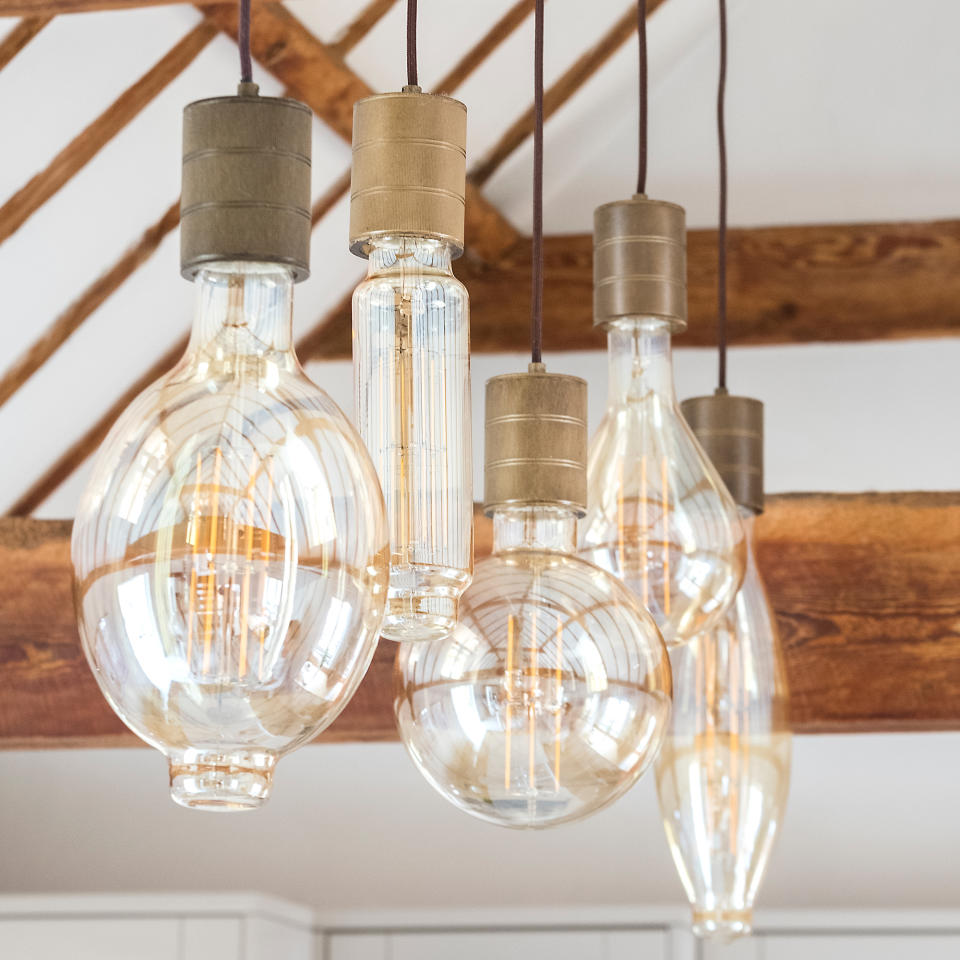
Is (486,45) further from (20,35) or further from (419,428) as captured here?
(419,428)

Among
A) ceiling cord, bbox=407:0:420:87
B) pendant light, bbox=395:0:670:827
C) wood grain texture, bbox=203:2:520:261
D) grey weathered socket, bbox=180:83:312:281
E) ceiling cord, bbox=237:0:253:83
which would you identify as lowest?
pendant light, bbox=395:0:670:827

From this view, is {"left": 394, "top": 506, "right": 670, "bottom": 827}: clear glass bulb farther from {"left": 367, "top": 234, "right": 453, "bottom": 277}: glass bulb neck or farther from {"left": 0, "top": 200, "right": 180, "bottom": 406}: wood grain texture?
{"left": 0, "top": 200, "right": 180, "bottom": 406}: wood grain texture

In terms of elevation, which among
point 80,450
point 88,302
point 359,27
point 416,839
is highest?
point 359,27

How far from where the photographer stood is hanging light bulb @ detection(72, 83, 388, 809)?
1.57 ft

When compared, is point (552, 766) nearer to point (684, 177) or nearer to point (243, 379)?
point (243, 379)

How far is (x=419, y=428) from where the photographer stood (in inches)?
24.5

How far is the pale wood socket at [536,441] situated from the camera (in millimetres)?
766

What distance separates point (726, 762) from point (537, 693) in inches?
18.0

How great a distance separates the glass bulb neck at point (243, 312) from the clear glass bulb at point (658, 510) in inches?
15.7

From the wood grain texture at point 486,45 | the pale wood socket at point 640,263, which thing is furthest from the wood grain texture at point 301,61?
the pale wood socket at point 640,263

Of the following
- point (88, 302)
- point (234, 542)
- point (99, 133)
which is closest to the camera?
point (234, 542)

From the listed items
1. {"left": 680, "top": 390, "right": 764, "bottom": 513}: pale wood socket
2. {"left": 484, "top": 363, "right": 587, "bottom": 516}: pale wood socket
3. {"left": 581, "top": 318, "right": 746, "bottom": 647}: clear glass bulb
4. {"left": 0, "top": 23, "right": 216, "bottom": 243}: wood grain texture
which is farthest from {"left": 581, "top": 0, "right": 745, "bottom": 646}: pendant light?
Answer: {"left": 0, "top": 23, "right": 216, "bottom": 243}: wood grain texture

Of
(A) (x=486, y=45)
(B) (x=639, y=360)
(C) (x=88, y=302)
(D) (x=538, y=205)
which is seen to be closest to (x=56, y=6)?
(C) (x=88, y=302)

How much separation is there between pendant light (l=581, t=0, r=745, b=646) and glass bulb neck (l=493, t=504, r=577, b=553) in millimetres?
134
